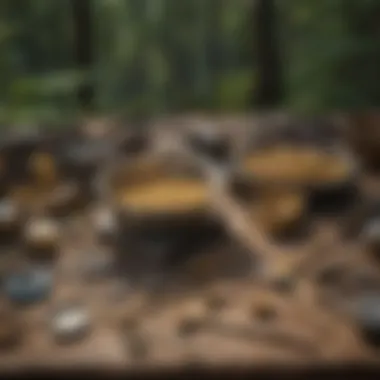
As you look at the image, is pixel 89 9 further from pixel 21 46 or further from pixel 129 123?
pixel 129 123

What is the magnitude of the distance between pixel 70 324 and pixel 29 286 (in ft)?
0.34

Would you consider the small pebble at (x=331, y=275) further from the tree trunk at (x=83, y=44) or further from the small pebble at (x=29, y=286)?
the tree trunk at (x=83, y=44)

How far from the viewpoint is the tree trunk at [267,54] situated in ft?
4.71

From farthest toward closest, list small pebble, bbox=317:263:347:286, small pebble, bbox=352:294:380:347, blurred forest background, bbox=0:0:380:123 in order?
1. blurred forest background, bbox=0:0:380:123
2. small pebble, bbox=317:263:347:286
3. small pebble, bbox=352:294:380:347

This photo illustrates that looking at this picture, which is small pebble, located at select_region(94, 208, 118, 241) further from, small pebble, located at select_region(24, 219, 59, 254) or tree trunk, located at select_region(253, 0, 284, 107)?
tree trunk, located at select_region(253, 0, 284, 107)

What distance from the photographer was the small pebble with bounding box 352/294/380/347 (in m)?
0.89

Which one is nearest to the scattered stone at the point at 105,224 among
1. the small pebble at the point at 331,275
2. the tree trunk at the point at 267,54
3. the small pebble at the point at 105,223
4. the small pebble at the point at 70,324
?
the small pebble at the point at 105,223

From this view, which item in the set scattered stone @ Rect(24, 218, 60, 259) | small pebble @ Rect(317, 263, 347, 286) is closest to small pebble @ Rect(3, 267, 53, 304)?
scattered stone @ Rect(24, 218, 60, 259)

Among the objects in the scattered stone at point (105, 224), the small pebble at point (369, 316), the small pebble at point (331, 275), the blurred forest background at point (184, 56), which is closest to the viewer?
the small pebble at point (369, 316)

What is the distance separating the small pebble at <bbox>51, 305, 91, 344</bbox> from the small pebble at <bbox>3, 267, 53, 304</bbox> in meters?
0.04

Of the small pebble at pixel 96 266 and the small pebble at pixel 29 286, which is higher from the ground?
the small pebble at pixel 96 266

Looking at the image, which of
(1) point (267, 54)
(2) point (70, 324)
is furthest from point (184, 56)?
(2) point (70, 324)

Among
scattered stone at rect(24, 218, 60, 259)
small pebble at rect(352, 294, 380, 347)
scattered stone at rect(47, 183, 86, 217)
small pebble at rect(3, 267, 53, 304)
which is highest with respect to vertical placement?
scattered stone at rect(47, 183, 86, 217)

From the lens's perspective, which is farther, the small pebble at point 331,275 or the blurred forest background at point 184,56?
the blurred forest background at point 184,56
